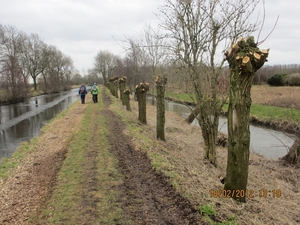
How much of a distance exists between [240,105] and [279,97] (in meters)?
22.5

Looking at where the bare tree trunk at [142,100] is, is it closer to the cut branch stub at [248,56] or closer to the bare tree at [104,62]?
the cut branch stub at [248,56]

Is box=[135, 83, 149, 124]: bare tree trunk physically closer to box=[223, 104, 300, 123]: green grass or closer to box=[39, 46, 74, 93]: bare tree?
box=[223, 104, 300, 123]: green grass

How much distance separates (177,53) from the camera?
24.3ft

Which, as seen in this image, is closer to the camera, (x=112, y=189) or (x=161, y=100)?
(x=112, y=189)

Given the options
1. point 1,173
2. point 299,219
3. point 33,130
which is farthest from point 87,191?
point 33,130

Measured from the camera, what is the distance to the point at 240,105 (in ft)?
13.5

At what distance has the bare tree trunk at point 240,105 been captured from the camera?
13.0ft

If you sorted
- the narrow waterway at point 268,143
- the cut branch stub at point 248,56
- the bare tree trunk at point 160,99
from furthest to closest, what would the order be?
the narrow waterway at point 268,143 → the bare tree trunk at point 160,99 → the cut branch stub at point 248,56

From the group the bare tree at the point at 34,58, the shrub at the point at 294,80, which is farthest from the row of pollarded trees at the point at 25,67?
the shrub at the point at 294,80

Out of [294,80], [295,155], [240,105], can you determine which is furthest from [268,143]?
[294,80]

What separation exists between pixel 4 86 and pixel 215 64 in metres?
31.5

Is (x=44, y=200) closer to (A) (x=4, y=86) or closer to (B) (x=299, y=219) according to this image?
(B) (x=299, y=219)

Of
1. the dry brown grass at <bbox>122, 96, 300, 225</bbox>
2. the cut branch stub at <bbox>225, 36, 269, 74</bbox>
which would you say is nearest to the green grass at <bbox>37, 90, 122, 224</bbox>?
the dry brown grass at <bbox>122, 96, 300, 225</bbox>

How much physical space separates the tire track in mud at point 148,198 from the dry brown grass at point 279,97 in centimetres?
1578
